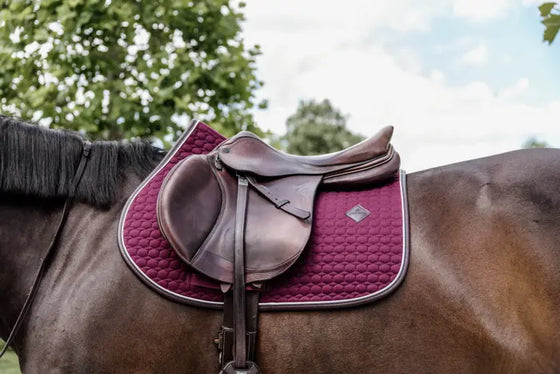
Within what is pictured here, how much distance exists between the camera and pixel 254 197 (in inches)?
96.3

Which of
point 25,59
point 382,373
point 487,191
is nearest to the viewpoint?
point 382,373

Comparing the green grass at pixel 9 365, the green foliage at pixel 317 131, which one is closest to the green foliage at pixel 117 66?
the green grass at pixel 9 365

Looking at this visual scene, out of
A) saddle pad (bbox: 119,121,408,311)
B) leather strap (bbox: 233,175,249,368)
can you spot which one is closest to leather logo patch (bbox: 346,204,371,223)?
saddle pad (bbox: 119,121,408,311)

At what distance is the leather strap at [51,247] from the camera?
235cm

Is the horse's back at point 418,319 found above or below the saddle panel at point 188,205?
below

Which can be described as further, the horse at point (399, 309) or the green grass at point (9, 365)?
the green grass at point (9, 365)

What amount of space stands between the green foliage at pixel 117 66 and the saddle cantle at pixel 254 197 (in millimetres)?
4252

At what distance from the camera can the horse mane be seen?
2498 millimetres

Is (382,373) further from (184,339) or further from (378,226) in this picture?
(184,339)

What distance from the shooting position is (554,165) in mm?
2398

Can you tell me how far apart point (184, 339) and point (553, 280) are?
4.71 feet

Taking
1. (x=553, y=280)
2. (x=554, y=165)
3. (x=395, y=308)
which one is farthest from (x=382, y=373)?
(x=554, y=165)

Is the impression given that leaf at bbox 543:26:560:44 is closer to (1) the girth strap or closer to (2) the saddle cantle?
(2) the saddle cantle

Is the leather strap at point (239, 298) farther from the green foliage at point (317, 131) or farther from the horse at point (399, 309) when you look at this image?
the green foliage at point (317, 131)
